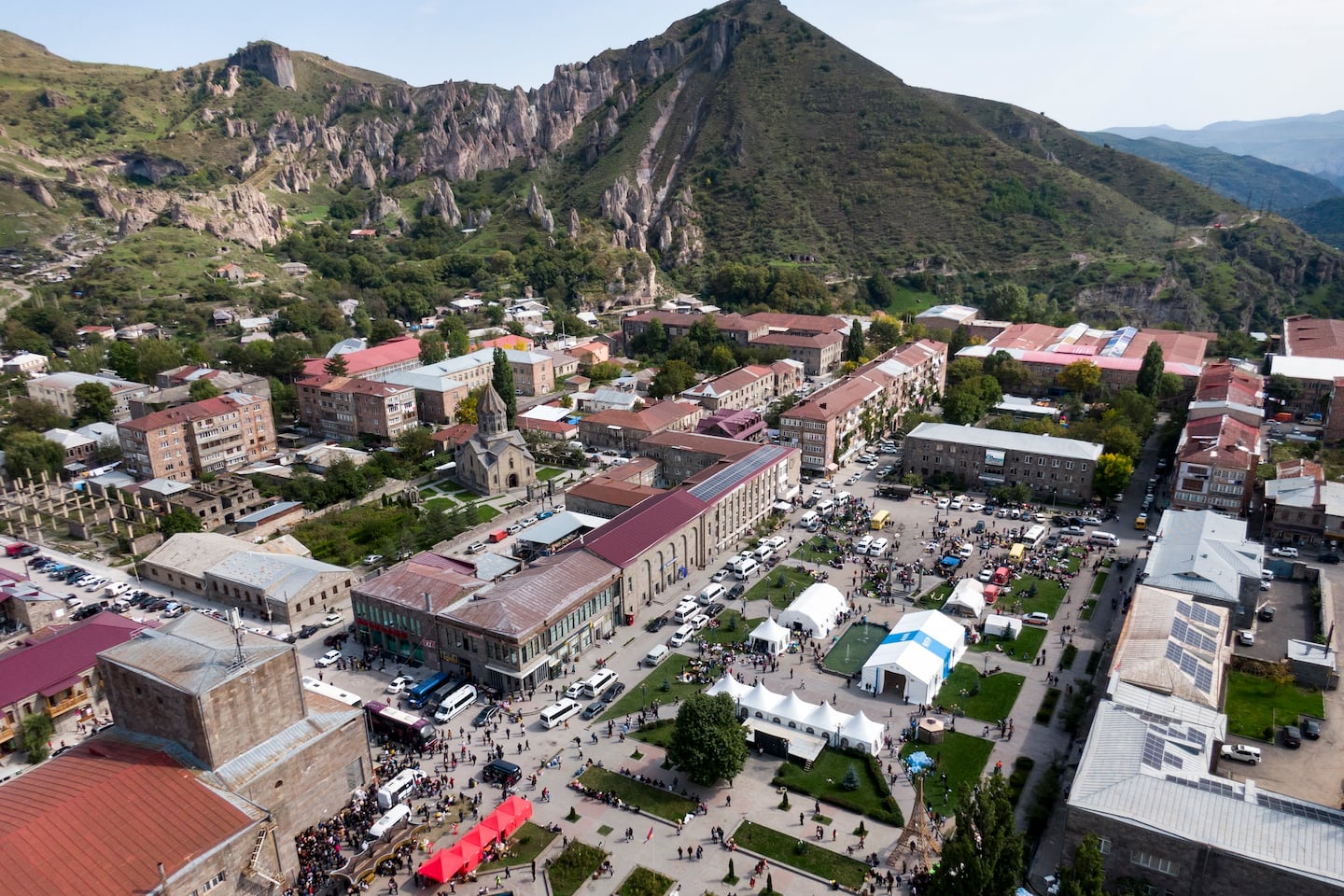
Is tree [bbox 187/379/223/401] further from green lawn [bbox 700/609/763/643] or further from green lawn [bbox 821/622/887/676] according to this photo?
green lawn [bbox 821/622/887/676]

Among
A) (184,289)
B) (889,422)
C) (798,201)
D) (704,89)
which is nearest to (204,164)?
(184,289)

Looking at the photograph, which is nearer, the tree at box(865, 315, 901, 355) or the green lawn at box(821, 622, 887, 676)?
the green lawn at box(821, 622, 887, 676)

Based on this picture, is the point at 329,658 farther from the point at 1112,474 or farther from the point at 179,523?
the point at 1112,474

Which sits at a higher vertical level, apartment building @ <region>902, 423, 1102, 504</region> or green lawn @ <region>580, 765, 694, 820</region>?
apartment building @ <region>902, 423, 1102, 504</region>

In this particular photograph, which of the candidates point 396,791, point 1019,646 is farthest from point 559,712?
point 1019,646

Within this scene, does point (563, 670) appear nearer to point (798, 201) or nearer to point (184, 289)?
point (184, 289)

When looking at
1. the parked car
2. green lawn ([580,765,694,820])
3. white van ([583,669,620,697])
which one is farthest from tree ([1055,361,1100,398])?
green lawn ([580,765,694,820])
